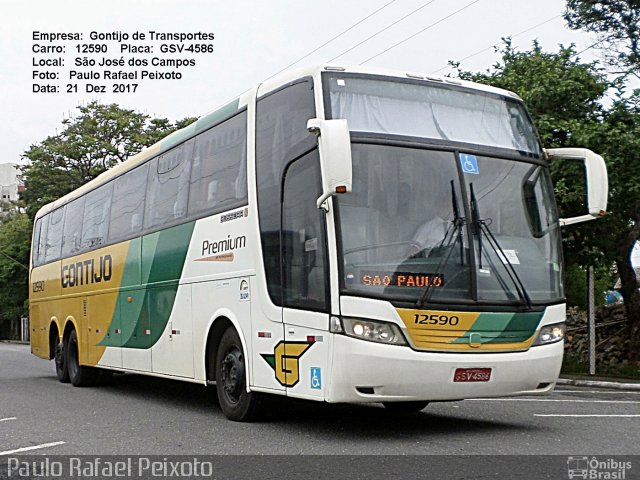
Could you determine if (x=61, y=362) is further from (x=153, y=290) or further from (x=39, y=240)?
(x=153, y=290)

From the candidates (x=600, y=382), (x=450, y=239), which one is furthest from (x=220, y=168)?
(x=600, y=382)

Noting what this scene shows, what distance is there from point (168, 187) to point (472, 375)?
5.72 metres

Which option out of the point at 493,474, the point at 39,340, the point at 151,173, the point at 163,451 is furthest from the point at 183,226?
the point at 39,340

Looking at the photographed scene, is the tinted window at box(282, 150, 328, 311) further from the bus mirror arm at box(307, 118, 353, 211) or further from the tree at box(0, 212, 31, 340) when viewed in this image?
the tree at box(0, 212, 31, 340)

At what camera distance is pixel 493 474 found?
679 centimetres

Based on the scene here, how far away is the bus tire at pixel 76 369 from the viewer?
1686 cm

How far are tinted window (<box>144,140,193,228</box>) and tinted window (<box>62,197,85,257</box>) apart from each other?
418 centimetres

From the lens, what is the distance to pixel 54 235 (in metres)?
19.2

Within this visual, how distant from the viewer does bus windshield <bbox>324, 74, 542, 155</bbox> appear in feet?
29.4

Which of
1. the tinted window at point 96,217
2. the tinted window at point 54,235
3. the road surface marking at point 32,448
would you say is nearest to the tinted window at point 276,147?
the road surface marking at point 32,448

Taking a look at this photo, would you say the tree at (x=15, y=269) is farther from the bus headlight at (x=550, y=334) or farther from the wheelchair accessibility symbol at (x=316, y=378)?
the bus headlight at (x=550, y=334)

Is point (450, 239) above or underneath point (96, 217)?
underneath

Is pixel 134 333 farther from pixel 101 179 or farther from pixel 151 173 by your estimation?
pixel 101 179

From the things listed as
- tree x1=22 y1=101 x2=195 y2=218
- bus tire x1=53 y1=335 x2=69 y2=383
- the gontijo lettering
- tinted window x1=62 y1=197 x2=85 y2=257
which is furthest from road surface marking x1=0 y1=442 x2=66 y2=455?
tree x1=22 y1=101 x2=195 y2=218
